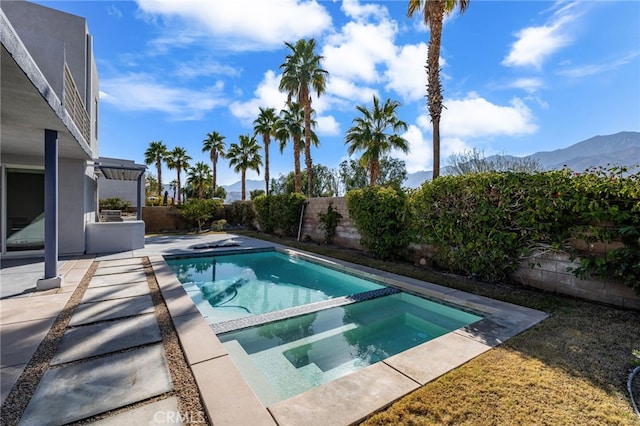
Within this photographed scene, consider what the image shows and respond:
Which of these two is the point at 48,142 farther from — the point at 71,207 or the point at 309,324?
the point at 309,324

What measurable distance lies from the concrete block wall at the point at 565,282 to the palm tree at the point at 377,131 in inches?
488

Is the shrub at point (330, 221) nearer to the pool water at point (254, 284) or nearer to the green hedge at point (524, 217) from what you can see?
the pool water at point (254, 284)

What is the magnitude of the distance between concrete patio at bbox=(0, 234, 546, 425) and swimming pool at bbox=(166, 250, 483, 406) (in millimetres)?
483

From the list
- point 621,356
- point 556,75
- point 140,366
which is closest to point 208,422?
point 140,366

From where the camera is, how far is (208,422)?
2.12 m

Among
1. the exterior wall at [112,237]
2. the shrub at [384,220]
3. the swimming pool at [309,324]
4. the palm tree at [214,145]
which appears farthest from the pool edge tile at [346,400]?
the palm tree at [214,145]

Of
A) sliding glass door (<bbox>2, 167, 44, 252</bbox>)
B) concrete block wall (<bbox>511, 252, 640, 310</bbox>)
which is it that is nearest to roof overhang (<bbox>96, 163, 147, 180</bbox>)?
sliding glass door (<bbox>2, 167, 44, 252</bbox>)

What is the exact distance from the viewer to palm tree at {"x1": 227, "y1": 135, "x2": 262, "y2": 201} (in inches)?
1048

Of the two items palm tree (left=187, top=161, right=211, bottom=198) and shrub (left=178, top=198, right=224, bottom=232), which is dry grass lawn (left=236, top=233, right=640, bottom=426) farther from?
palm tree (left=187, top=161, right=211, bottom=198)

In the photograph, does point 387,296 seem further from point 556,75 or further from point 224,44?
point 556,75

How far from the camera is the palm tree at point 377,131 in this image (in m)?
17.2

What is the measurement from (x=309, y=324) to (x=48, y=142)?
18.3 ft

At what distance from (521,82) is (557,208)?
10.5 metres

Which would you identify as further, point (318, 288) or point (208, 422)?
point (318, 288)
